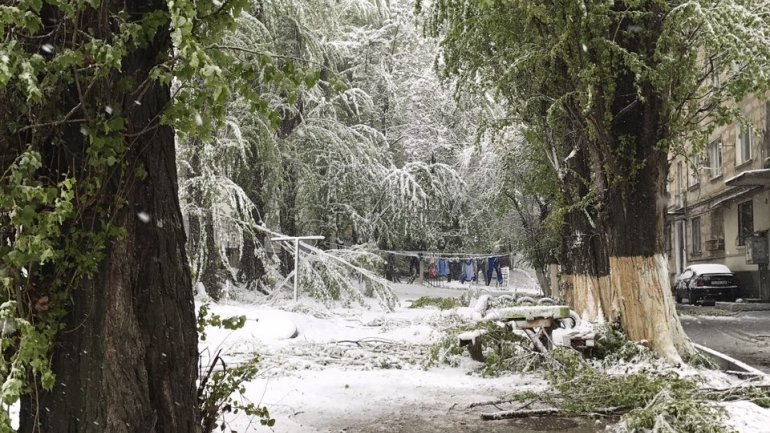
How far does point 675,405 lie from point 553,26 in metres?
5.57

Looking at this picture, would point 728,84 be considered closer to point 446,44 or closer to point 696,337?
point 446,44

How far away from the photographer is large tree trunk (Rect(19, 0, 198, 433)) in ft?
10.6

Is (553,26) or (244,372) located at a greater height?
A: (553,26)

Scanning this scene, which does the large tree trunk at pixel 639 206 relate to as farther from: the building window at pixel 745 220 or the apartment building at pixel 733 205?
the building window at pixel 745 220

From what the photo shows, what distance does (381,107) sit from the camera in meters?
27.6

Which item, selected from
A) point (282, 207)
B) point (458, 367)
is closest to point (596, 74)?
point (458, 367)

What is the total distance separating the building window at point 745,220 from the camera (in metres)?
27.2

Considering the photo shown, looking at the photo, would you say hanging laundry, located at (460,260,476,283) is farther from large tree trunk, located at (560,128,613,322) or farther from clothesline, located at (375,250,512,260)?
large tree trunk, located at (560,128,613,322)

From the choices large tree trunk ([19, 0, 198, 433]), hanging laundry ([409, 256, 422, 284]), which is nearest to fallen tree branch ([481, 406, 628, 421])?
large tree trunk ([19, 0, 198, 433])

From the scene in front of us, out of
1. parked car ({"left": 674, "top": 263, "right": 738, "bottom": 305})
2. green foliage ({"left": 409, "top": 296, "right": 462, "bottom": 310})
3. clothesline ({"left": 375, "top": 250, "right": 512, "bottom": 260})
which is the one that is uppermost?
clothesline ({"left": 375, "top": 250, "right": 512, "bottom": 260})

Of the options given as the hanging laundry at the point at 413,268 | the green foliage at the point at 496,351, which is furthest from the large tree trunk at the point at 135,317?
the hanging laundry at the point at 413,268

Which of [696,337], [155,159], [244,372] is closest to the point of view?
[155,159]

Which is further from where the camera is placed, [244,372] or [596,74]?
[596,74]

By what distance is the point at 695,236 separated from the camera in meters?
35.7
